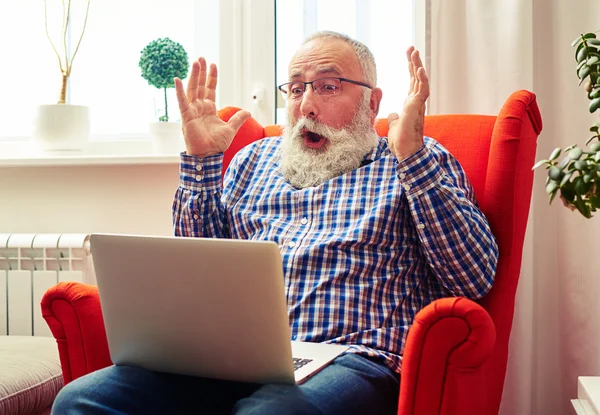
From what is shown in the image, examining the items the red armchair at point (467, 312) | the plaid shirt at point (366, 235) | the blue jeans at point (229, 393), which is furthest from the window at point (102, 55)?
the blue jeans at point (229, 393)

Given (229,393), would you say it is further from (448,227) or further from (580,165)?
(580,165)

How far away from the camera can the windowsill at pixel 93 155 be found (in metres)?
2.44

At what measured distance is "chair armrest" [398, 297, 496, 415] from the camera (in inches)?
46.7

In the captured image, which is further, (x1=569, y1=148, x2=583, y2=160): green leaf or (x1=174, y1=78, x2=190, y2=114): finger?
(x1=174, y1=78, x2=190, y2=114): finger

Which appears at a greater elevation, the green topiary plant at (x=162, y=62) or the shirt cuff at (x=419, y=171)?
the green topiary plant at (x=162, y=62)

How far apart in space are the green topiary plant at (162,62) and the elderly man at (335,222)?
2.14 feet

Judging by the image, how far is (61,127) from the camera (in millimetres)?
2502

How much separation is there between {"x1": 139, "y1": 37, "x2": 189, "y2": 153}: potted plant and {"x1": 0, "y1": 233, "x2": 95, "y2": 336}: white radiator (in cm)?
42

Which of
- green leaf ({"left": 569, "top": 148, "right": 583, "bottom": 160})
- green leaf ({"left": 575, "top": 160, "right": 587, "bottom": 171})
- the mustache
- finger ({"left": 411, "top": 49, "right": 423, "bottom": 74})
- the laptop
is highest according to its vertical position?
finger ({"left": 411, "top": 49, "right": 423, "bottom": 74})

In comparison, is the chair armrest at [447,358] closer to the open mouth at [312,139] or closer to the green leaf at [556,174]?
the green leaf at [556,174]

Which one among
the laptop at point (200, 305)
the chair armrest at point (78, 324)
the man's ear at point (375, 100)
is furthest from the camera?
Result: the man's ear at point (375, 100)

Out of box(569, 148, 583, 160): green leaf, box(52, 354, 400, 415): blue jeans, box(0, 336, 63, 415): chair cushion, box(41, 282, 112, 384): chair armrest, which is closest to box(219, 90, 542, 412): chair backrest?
box(52, 354, 400, 415): blue jeans

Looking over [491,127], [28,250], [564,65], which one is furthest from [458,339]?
[28,250]

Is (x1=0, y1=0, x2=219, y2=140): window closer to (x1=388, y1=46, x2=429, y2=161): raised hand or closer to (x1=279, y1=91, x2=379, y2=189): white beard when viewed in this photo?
(x1=279, y1=91, x2=379, y2=189): white beard
